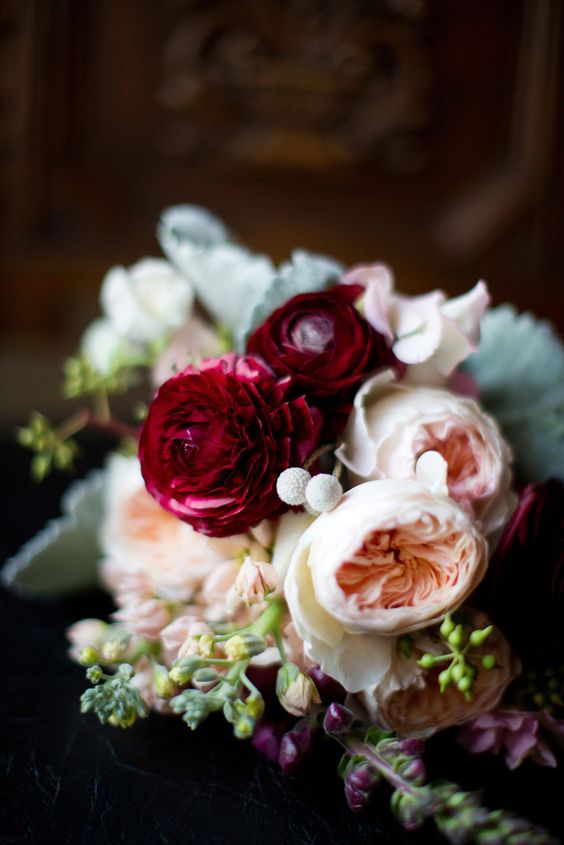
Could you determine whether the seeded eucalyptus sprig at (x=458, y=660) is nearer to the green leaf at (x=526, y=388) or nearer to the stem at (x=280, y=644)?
the stem at (x=280, y=644)

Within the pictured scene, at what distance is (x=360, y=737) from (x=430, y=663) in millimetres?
63

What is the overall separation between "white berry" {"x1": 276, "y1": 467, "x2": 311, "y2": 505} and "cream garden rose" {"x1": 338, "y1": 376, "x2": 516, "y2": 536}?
0.04 metres

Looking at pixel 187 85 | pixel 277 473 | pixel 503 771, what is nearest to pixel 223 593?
pixel 277 473

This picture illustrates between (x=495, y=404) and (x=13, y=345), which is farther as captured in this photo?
(x=13, y=345)

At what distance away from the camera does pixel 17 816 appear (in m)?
0.44

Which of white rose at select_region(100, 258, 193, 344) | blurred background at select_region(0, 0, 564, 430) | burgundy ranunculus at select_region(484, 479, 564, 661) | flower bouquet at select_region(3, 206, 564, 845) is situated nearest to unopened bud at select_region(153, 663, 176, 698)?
flower bouquet at select_region(3, 206, 564, 845)

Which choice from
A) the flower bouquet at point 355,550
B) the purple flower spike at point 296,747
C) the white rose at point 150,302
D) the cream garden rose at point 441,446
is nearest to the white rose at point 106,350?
the white rose at point 150,302

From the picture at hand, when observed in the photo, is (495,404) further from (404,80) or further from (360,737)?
(404,80)

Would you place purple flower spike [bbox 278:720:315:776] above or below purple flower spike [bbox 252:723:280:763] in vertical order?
above

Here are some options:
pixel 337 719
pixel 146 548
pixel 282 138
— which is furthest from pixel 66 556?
pixel 282 138

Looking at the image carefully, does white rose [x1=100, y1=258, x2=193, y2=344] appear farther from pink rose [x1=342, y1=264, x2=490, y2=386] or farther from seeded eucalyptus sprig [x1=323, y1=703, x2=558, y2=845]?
seeded eucalyptus sprig [x1=323, y1=703, x2=558, y2=845]

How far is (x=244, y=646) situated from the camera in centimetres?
44

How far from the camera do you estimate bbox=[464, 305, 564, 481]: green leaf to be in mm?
594

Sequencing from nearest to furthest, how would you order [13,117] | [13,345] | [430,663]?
[430,663] < [13,117] < [13,345]
